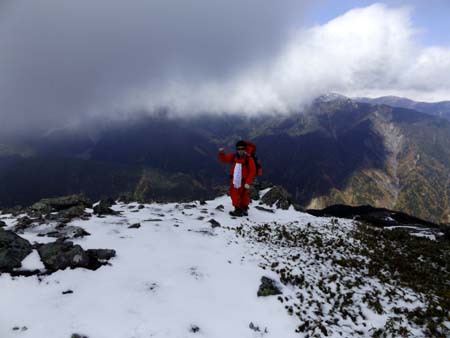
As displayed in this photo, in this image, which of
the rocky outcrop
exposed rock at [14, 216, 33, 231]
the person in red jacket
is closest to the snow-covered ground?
the rocky outcrop

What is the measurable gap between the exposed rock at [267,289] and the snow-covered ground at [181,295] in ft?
0.74

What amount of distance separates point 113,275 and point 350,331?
917 centimetres

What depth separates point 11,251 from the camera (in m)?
12.8

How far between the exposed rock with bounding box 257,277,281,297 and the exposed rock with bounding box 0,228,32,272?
9954mm

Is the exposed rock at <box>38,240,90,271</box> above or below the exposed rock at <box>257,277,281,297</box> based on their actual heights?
above

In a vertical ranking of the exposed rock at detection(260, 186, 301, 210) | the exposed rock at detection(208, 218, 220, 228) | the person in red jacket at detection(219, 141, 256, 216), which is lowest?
the exposed rock at detection(260, 186, 301, 210)

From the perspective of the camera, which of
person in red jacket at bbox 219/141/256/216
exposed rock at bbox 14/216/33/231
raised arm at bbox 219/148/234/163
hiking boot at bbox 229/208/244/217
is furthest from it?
hiking boot at bbox 229/208/244/217

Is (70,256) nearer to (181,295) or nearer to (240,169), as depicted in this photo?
(181,295)

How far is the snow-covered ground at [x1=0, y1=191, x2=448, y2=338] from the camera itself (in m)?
9.47

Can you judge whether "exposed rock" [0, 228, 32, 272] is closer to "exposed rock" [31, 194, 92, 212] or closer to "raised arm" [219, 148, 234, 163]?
"exposed rock" [31, 194, 92, 212]

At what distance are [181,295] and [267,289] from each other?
3421mm

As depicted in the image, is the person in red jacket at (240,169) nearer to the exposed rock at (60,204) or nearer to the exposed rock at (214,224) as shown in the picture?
the exposed rock at (214,224)

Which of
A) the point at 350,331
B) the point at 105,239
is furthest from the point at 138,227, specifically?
the point at 350,331

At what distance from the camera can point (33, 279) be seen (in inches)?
456
